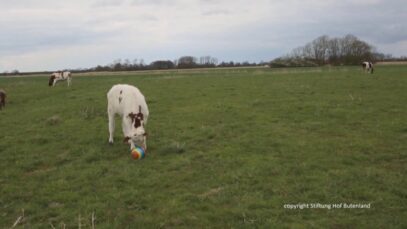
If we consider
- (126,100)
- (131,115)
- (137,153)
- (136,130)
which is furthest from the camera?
(126,100)

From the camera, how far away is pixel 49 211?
24.5 feet

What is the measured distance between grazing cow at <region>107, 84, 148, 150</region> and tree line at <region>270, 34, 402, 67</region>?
85.5 m

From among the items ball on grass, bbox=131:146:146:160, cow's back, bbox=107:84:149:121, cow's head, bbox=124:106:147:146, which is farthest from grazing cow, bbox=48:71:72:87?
ball on grass, bbox=131:146:146:160

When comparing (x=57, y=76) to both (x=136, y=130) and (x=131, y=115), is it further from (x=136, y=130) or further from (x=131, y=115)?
(x=136, y=130)

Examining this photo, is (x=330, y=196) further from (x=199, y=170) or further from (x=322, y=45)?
(x=322, y=45)

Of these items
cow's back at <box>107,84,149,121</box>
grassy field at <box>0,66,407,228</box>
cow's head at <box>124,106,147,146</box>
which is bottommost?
grassy field at <box>0,66,407,228</box>

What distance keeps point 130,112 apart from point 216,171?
324cm

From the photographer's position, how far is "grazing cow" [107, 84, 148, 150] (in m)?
10.9

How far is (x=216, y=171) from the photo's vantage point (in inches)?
370

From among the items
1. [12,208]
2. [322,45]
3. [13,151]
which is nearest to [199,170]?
[12,208]

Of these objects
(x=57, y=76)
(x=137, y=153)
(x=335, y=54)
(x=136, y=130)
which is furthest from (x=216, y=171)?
(x=335, y=54)

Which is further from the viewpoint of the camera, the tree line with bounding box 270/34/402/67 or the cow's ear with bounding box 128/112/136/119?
the tree line with bounding box 270/34/402/67

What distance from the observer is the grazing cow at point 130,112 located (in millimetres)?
10867

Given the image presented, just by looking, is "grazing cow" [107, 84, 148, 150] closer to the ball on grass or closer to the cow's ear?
the cow's ear
